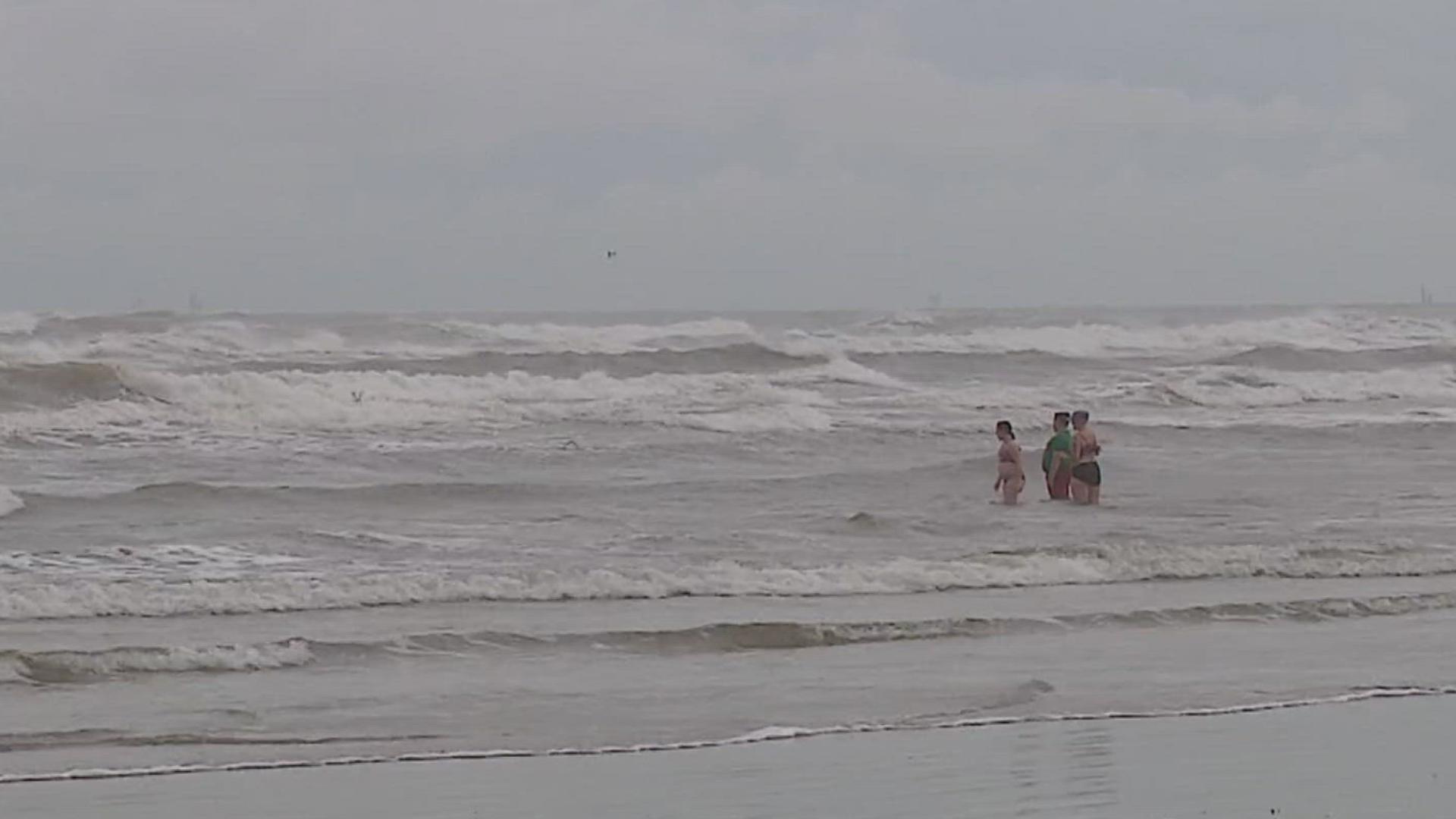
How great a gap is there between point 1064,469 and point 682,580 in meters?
A: 6.62

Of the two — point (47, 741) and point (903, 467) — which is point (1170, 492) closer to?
point (903, 467)

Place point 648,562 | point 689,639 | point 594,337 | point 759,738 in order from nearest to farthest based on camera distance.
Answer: point 759,738 → point 689,639 → point 648,562 → point 594,337

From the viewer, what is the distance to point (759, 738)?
862 cm

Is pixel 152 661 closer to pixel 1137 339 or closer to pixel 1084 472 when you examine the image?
pixel 1084 472

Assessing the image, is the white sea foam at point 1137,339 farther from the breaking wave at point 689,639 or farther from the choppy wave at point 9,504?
the breaking wave at point 689,639

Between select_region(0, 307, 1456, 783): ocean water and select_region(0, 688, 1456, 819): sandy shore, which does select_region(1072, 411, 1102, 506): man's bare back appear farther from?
select_region(0, 688, 1456, 819): sandy shore

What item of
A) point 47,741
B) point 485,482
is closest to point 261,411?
point 485,482

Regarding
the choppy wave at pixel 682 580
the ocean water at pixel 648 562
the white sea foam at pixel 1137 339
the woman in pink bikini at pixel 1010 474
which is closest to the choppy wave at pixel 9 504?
the ocean water at pixel 648 562

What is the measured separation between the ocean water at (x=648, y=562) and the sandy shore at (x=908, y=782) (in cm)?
37

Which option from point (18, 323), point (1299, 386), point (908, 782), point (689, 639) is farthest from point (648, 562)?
point (18, 323)

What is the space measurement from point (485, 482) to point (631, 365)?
16687 millimetres

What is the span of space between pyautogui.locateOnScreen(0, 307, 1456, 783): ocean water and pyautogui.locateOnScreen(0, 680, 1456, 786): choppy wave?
0.03 metres

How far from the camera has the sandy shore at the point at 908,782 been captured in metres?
7.02

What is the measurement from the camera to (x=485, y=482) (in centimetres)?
2019
